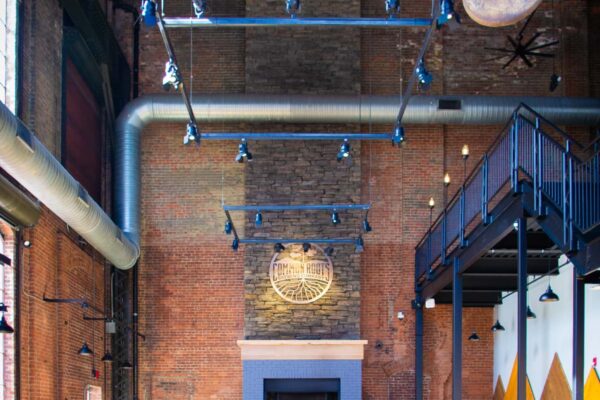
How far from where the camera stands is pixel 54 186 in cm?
1205

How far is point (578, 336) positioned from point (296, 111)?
916 centimetres

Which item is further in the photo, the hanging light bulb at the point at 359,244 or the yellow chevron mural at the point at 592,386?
the hanging light bulb at the point at 359,244

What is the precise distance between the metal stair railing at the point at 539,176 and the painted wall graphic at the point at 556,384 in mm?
2886

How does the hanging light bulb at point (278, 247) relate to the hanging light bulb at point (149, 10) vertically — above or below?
below

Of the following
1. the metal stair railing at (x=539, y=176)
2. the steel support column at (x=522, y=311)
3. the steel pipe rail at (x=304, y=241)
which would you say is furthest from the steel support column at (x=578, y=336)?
the steel pipe rail at (x=304, y=241)

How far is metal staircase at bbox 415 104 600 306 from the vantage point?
9594mm

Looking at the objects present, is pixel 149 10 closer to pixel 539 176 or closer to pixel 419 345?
pixel 539 176

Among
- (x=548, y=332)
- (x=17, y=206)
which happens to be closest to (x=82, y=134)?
(x=17, y=206)

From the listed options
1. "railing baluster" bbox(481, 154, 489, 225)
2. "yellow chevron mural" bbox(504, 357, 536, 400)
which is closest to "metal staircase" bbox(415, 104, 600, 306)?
"railing baluster" bbox(481, 154, 489, 225)

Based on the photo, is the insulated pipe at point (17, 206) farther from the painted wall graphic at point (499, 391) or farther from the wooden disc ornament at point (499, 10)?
the painted wall graphic at point (499, 391)

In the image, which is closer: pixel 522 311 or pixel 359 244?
pixel 522 311

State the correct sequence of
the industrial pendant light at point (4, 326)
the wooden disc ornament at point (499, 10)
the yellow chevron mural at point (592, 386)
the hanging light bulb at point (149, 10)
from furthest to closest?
the yellow chevron mural at point (592, 386), the industrial pendant light at point (4, 326), the hanging light bulb at point (149, 10), the wooden disc ornament at point (499, 10)

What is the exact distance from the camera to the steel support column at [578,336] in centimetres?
975

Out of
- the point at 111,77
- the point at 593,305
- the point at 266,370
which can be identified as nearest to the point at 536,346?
the point at 593,305
